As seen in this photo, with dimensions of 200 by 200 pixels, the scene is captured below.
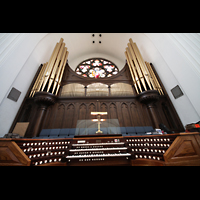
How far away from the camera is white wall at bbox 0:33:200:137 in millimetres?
3674

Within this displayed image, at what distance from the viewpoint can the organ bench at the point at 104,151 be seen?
1909 millimetres

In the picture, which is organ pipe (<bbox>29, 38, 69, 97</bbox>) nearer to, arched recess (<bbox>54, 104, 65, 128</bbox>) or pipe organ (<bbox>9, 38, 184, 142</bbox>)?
pipe organ (<bbox>9, 38, 184, 142</bbox>)

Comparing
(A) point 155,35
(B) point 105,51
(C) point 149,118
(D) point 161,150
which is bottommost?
(D) point 161,150

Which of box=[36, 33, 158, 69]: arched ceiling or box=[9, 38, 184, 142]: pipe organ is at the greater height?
box=[36, 33, 158, 69]: arched ceiling

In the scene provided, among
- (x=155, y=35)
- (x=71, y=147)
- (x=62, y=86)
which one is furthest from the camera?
(x=62, y=86)

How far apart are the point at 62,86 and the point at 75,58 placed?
17.0 feet

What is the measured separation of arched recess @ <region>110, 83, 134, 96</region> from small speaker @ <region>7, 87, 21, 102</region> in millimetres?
5359

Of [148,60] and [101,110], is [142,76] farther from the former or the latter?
[101,110]

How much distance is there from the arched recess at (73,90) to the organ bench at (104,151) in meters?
3.55

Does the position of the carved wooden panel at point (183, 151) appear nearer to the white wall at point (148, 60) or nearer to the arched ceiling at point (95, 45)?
→ the white wall at point (148, 60)

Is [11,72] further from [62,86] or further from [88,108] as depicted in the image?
[88,108]

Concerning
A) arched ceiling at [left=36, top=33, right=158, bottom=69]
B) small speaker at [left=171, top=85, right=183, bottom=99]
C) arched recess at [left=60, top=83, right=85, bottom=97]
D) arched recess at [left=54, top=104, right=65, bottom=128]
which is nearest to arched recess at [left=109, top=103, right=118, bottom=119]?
arched recess at [left=60, top=83, right=85, bottom=97]

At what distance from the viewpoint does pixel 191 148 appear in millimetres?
2045
